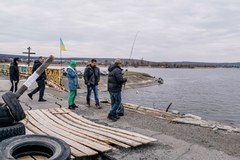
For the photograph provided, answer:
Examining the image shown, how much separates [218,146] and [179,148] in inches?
38.0

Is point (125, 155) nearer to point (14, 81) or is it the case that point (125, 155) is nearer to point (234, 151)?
point (234, 151)

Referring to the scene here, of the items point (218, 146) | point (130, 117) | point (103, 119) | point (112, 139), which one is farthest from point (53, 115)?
point (218, 146)

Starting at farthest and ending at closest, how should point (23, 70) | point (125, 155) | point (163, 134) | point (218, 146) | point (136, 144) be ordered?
point (23, 70), point (163, 134), point (218, 146), point (136, 144), point (125, 155)

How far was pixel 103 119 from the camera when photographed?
29.8ft

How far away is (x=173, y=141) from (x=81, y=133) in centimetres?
216

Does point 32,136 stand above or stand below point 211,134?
above

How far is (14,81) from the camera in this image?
13.1 m

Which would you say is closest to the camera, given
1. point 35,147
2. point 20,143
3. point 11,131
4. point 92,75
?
point 20,143

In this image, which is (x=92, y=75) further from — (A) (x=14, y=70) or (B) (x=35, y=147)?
(B) (x=35, y=147)

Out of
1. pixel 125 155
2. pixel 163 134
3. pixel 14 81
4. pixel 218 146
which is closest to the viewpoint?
pixel 125 155

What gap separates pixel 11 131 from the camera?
200 inches

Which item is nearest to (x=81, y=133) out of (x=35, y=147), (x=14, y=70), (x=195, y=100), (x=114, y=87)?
(x=35, y=147)

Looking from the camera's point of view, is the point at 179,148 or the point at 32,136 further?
the point at 179,148

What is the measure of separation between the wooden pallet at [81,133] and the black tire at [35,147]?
740 mm
